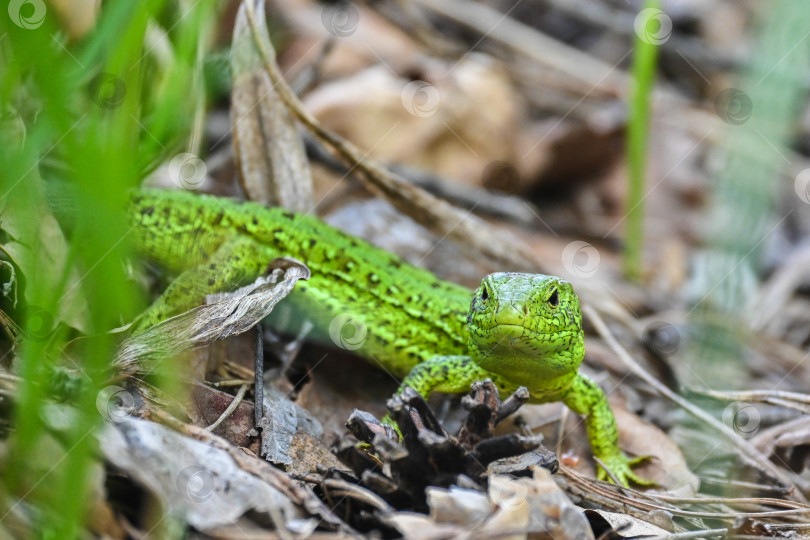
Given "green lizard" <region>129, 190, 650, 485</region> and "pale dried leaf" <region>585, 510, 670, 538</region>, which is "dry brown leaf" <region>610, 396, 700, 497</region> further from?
"pale dried leaf" <region>585, 510, 670, 538</region>

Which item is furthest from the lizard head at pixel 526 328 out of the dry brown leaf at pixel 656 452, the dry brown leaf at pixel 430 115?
the dry brown leaf at pixel 430 115

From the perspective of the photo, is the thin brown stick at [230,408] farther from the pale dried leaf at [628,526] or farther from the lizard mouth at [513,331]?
the pale dried leaf at [628,526]

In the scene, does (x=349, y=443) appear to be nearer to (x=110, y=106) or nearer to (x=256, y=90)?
(x=110, y=106)

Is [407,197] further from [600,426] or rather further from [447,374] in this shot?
[600,426]

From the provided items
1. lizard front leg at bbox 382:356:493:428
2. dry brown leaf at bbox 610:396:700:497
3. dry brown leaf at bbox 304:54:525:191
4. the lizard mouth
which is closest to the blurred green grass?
lizard front leg at bbox 382:356:493:428

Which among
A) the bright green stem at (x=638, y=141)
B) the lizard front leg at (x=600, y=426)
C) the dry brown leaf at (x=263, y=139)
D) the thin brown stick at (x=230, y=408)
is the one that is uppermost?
the bright green stem at (x=638, y=141)

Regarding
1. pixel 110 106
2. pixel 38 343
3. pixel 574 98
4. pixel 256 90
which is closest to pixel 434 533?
pixel 38 343
